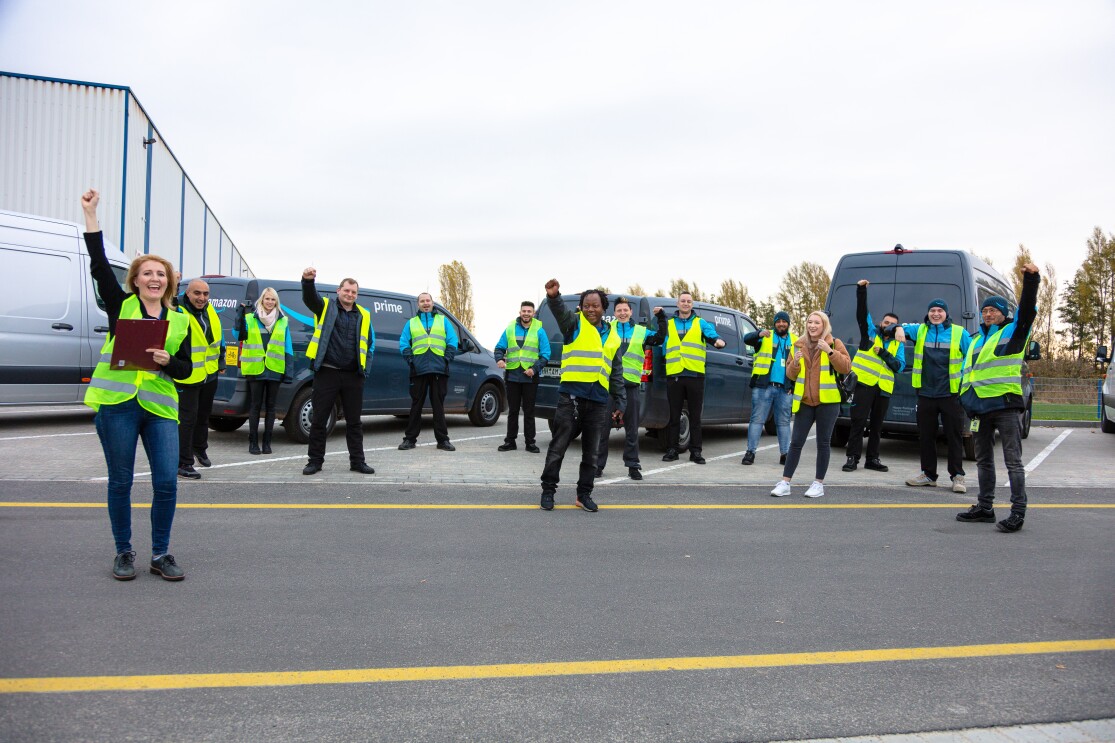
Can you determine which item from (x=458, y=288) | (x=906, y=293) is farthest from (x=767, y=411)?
(x=458, y=288)

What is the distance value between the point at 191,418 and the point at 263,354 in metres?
1.81

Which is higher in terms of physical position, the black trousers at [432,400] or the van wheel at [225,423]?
the black trousers at [432,400]

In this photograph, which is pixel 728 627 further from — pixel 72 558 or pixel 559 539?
pixel 72 558

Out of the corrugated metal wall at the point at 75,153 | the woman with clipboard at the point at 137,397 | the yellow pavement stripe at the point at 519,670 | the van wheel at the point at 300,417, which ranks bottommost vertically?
the yellow pavement stripe at the point at 519,670

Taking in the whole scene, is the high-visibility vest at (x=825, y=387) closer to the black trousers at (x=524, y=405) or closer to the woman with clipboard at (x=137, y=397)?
the black trousers at (x=524, y=405)

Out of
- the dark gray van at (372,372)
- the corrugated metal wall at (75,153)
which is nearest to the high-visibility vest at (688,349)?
the dark gray van at (372,372)

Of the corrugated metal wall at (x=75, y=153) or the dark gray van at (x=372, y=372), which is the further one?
the corrugated metal wall at (x=75, y=153)

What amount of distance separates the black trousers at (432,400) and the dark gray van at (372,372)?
2.91 ft

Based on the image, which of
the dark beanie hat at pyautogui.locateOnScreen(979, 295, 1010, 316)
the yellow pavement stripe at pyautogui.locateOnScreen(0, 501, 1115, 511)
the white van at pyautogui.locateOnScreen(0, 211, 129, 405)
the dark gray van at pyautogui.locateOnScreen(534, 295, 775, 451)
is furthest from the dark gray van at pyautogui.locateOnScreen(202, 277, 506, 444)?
the dark beanie hat at pyautogui.locateOnScreen(979, 295, 1010, 316)

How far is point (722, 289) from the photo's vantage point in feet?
171

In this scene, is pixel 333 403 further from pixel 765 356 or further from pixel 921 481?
pixel 921 481

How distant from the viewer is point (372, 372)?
36.9 feet

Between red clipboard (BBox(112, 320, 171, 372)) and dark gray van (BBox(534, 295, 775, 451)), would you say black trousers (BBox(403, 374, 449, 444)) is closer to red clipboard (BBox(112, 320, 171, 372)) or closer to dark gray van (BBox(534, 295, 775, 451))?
dark gray van (BBox(534, 295, 775, 451))

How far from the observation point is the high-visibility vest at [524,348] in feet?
34.4
